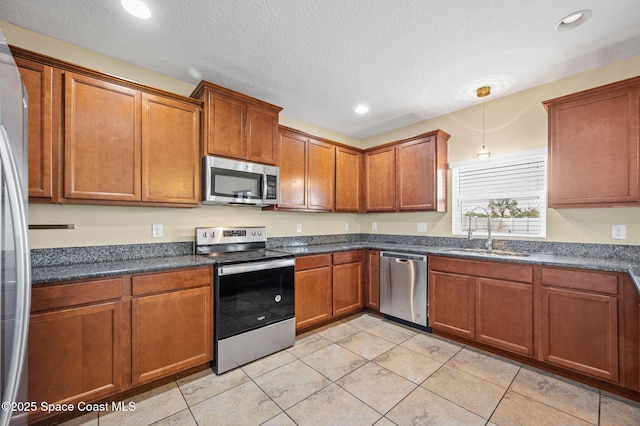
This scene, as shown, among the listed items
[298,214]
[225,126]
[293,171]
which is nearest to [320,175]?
[293,171]

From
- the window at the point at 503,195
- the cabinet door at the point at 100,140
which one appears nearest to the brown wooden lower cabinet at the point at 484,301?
the window at the point at 503,195

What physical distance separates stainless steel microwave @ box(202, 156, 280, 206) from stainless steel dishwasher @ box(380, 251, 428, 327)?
1.60 meters

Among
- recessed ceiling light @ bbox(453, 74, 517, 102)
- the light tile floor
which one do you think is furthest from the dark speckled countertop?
recessed ceiling light @ bbox(453, 74, 517, 102)

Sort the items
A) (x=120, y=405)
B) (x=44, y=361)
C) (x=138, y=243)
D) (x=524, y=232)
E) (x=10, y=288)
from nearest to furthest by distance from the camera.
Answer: (x=10, y=288) → (x=44, y=361) → (x=120, y=405) → (x=138, y=243) → (x=524, y=232)

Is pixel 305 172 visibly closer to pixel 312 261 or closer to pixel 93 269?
pixel 312 261

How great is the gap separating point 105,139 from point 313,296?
94.7 inches

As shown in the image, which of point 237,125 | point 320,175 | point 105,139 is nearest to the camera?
point 105,139

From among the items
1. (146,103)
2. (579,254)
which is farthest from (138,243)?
(579,254)

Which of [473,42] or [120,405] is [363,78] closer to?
[473,42]

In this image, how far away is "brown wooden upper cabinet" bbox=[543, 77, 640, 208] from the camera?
2080mm

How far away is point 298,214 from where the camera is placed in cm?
376

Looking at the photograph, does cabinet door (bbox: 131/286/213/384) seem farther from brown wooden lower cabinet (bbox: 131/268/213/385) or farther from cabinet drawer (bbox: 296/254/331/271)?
cabinet drawer (bbox: 296/254/331/271)

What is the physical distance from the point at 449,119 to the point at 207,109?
2.91 meters

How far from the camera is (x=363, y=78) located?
2.71 m
